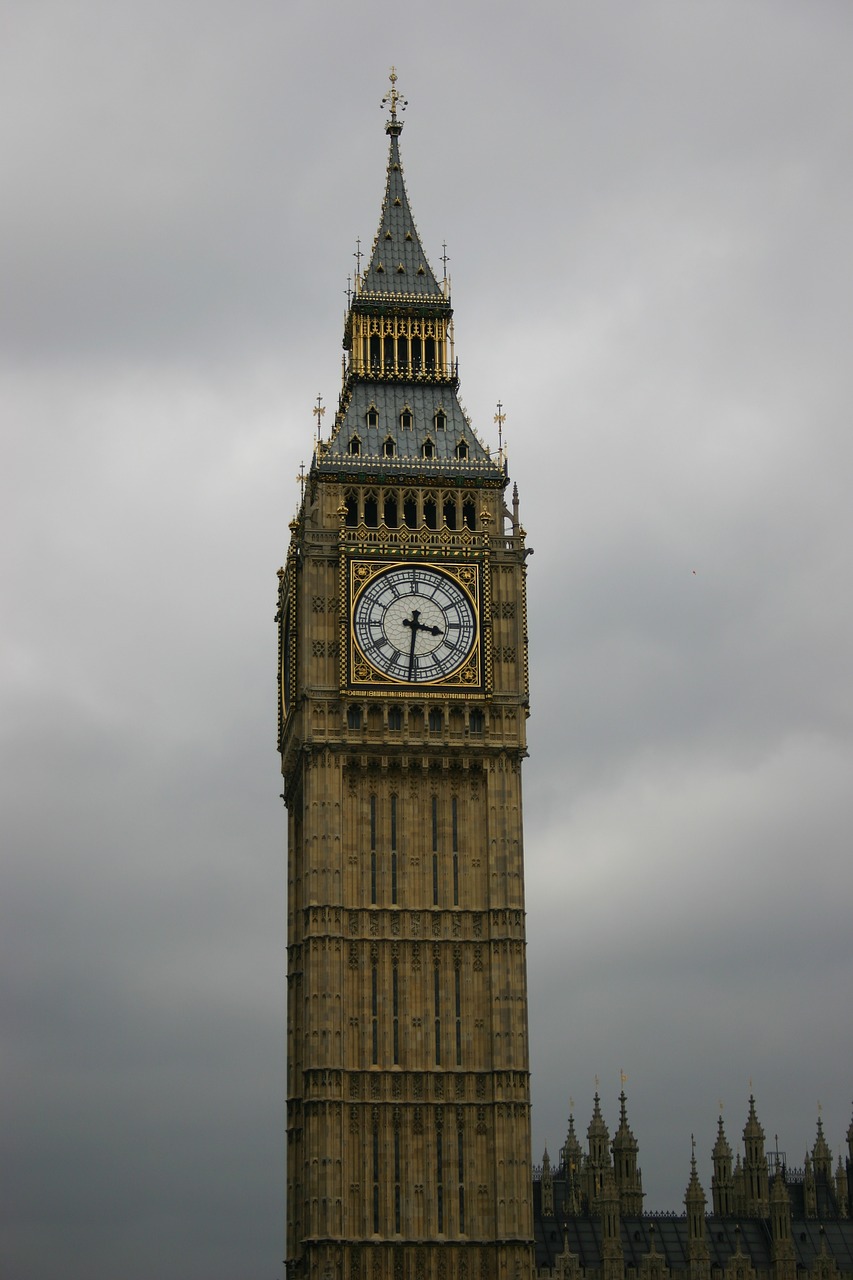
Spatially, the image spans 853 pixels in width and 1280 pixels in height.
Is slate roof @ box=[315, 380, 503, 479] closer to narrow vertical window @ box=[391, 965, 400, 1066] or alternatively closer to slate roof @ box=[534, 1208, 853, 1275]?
narrow vertical window @ box=[391, 965, 400, 1066]

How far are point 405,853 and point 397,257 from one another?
25016 millimetres

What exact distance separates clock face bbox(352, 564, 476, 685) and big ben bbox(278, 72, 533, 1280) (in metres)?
0.07

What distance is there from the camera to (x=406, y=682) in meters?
90.3

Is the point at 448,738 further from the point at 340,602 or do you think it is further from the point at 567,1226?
the point at 567,1226

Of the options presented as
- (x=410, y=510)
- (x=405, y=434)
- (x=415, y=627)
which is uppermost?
(x=405, y=434)

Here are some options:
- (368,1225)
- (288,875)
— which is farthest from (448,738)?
(368,1225)

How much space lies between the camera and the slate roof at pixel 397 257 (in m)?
98.5

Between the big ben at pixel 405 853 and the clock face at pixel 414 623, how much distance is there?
0.07 metres

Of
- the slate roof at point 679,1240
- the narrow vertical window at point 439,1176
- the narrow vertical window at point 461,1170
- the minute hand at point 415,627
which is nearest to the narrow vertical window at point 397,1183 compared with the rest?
the narrow vertical window at point 439,1176

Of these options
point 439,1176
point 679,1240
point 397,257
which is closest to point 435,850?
point 439,1176

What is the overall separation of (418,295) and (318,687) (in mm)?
17647

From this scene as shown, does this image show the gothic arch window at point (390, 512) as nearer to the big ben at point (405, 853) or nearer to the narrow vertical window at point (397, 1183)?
the big ben at point (405, 853)

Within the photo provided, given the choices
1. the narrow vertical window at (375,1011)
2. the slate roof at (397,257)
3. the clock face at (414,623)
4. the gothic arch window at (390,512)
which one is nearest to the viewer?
the narrow vertical window at (375,1011)

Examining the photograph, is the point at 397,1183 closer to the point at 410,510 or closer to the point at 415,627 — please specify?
the point at 415,627
